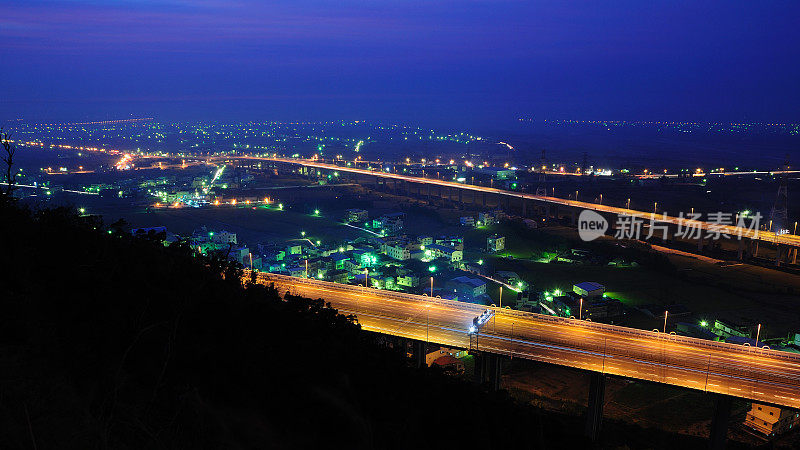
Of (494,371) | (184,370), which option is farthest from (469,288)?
(184,370)

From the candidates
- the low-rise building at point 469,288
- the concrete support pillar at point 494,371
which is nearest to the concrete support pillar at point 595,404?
the concrete support pillar at point 494,371

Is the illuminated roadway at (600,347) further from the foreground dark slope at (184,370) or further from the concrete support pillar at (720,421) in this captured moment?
the foreground dark slope at (184,370)

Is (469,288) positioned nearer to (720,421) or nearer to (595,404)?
(595,404)

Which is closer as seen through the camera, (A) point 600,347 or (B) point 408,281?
(A) point 600,347

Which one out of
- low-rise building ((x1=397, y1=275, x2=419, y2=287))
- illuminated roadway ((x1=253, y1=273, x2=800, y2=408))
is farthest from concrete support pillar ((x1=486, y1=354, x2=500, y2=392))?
low-rise building ((x1=397, y1=275, x2=419, y2=287))

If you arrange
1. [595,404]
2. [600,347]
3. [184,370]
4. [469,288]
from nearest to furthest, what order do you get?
[184,370] → [595,404] → [600,347] → [469,288]

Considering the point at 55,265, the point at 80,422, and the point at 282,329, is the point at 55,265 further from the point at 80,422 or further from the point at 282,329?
the point at 80,422

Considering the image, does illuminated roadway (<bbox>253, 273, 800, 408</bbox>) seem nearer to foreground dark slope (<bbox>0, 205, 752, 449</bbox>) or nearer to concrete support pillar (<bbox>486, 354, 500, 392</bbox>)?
concrete support pillar (<bbox>486, 354, 500, 392</bbox>)
